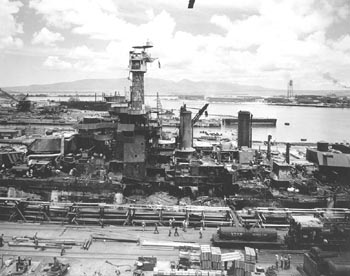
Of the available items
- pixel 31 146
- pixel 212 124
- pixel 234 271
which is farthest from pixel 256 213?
pixel 212 124

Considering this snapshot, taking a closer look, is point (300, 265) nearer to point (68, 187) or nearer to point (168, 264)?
point (168, 264)

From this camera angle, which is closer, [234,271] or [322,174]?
[234,271]

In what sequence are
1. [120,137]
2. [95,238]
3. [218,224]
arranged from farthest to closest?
[120,137] → [218,224] → [95,238]

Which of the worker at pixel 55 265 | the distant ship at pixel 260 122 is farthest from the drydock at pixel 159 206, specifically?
the distant ship at pixel 260 122

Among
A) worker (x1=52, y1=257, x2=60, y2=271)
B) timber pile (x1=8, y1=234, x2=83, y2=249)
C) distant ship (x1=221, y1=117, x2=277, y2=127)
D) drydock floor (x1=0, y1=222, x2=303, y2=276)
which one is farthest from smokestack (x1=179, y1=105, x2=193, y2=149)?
distant ship (x1=221, y1=117, x2=277, y2=127)

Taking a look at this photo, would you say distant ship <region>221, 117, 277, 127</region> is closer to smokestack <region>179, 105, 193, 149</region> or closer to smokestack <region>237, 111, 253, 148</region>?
smokestack <region>237, 111, 253, 148</region>
